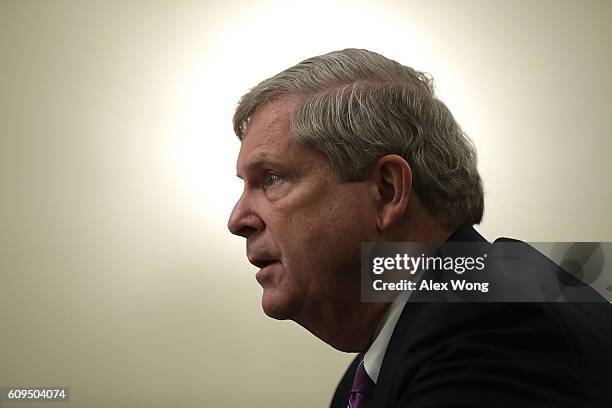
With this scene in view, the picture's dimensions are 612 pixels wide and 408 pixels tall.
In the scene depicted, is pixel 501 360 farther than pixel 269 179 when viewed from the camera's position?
No

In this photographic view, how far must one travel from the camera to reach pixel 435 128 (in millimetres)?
789

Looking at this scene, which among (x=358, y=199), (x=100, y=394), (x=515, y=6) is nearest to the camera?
(x=358, y=199)

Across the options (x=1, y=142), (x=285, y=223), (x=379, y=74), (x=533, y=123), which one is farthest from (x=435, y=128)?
(x=1, y=142)

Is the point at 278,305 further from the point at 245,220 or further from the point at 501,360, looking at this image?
the point at 501,360

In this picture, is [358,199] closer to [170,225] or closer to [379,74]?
[379,74]

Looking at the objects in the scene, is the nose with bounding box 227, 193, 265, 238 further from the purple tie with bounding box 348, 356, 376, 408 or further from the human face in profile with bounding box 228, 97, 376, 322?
the purple tie with bounding box 348, 356, 376, 408

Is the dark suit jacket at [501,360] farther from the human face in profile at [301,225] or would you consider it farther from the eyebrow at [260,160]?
the eyebrow at [260,160]

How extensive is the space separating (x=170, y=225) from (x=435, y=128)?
77 centimetres

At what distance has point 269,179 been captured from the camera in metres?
0.79

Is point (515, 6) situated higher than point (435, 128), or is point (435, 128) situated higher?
point (515, 6)

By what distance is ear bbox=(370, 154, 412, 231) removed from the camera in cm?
75

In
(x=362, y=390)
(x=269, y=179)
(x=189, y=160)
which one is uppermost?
(x=189, y=160)

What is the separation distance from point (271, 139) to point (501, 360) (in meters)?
0.38

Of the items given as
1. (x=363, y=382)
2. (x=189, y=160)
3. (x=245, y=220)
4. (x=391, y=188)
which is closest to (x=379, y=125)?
(x=391, y=188)
